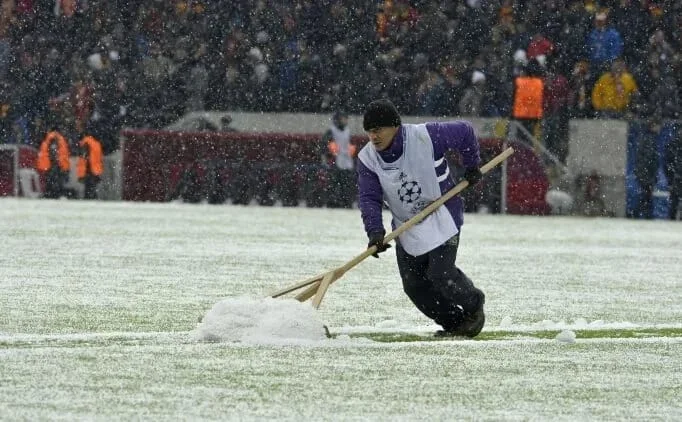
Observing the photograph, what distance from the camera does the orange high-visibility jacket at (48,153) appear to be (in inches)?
989

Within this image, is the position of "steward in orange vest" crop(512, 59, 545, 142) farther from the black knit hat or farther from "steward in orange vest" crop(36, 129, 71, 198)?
the black knit hat

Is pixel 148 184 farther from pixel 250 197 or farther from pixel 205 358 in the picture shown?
pixel 205 358

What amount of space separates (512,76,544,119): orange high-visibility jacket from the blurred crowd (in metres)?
0.27

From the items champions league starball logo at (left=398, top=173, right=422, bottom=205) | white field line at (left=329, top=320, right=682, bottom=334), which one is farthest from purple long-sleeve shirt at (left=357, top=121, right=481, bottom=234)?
white field line at (left=329, top=320, right=682, bottom=334)

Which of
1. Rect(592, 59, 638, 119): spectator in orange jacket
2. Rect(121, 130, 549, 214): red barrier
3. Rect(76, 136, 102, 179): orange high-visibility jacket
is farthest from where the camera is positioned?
Rect(76, 136, 102, 179): orange high-visibility jacket

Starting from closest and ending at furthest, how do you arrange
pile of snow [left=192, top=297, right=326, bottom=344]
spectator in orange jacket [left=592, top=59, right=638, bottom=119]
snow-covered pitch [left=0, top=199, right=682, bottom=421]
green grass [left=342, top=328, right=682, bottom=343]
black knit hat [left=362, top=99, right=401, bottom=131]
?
snow-covered pitch [left=0, top=199, right=682, bottom=421] < pile of snow [left=192, top=297, right=326, bottom=344] < black knit hat [left=362, top=99, right=401, bottom=131] < green grass [left=342, top=328, right=682, bottom=343] < spectator in orange jacket [left=592, top=59, right=638, bottom=119]

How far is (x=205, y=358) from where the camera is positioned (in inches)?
282

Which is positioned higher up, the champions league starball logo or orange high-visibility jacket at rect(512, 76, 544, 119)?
the champions league starball logo

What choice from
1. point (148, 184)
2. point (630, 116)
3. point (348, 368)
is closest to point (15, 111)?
point (148, 184)

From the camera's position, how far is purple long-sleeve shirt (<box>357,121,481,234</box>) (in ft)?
27.6

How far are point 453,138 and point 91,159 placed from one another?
56.2 ft

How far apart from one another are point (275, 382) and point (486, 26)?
1887cm

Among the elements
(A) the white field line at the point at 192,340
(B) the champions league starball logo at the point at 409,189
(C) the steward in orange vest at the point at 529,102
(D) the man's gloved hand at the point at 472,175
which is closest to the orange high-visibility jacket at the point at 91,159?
(C) the steward in orange vest at the point at 529,102

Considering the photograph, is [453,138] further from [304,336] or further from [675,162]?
[675,162]
